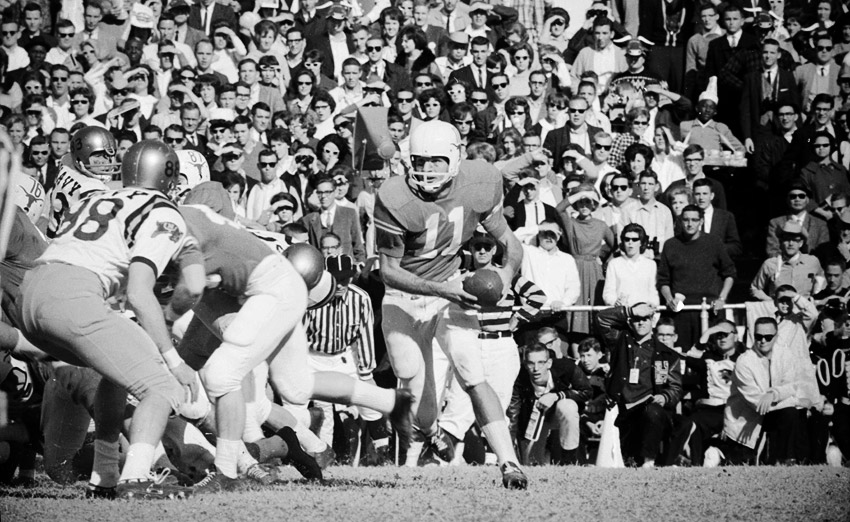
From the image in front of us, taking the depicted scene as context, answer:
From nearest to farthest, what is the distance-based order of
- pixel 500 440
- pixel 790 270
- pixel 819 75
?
pixel 500 440 → pixel 790 270 → pixel 819 75

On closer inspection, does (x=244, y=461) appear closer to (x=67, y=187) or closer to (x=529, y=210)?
(x=67, y=187)

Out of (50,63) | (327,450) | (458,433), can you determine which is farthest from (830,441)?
(50,63)

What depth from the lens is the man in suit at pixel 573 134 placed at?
12.6 meters

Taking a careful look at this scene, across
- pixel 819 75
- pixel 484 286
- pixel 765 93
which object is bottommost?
pixel 484 286

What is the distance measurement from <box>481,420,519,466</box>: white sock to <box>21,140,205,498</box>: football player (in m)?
1.76

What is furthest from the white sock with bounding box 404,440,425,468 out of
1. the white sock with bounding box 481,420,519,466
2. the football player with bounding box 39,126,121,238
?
the football player with bounding box 39,126,121,238

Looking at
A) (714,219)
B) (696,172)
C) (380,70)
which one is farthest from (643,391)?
(380,70)

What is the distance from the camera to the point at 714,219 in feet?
39.2

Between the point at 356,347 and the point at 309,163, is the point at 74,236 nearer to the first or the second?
the point at 356,347

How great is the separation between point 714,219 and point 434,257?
4.77 meters

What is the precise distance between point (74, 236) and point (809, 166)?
8113 millimetres

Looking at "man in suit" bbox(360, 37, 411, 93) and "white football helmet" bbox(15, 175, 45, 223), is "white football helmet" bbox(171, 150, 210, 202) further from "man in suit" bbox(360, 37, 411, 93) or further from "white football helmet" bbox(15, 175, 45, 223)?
"man in suit" bbox(360, 37, 411, 93)

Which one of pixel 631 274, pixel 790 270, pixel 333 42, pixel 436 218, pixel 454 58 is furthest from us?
pixel 333 42

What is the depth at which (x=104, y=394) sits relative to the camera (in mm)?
6992
